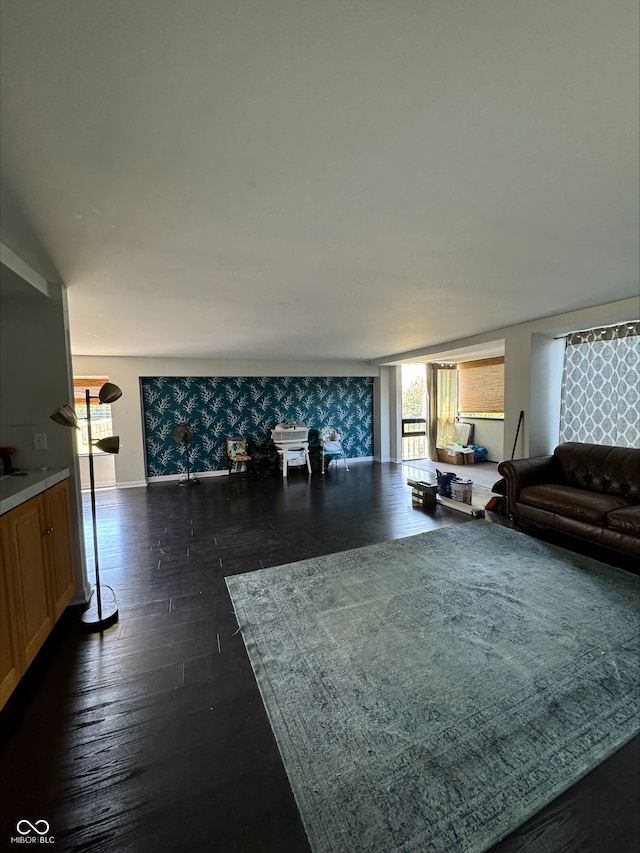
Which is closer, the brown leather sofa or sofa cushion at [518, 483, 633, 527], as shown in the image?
the brown leather sofa

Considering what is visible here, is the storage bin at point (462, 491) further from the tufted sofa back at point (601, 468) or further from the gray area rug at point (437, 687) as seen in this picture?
the gray area rug at point (437, 687)

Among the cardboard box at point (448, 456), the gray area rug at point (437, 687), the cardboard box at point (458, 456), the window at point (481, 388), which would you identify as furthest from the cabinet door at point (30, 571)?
the window at point (481, 388)

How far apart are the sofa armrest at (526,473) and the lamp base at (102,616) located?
3.89m

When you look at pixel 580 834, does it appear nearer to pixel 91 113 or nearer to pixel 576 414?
pixel 91 113

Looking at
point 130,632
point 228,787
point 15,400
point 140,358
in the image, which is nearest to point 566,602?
point 228,787

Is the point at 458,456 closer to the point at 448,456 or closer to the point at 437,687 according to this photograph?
the point at 448,456

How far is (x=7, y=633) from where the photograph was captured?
62.2 inches

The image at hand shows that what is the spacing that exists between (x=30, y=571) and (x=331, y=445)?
18.9ft

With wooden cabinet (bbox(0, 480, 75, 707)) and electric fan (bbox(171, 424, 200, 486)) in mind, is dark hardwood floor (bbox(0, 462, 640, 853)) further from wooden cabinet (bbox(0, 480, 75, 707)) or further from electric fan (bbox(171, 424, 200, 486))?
electric fan (bbox(171, 424, 200, 486))

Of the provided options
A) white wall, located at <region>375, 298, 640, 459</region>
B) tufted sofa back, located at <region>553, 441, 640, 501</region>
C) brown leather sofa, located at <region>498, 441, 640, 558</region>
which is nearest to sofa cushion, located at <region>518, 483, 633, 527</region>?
brown leather sofa, located at <region>498, 441, 640, 558</region>

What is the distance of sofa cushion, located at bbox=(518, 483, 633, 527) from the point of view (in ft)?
10.1

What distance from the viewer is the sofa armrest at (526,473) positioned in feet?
12.7

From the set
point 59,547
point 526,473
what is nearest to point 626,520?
point 526,473

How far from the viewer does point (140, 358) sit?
624 cm
